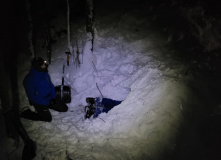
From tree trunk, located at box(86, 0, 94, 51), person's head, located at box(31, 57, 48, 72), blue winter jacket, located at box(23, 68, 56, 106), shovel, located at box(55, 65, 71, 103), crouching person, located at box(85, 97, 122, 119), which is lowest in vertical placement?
crouching person, located at box(85, 97, 122, 119)

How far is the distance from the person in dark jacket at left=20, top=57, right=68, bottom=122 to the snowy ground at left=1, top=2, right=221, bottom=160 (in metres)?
0.24

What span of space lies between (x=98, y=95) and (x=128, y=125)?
207 centimetres

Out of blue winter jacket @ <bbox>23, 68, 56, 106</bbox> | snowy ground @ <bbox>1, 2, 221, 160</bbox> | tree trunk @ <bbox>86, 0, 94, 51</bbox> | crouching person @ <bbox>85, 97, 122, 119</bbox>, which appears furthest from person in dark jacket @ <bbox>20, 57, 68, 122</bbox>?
tree trunk @ <bbox>86, 0, 94, 51</bbox>

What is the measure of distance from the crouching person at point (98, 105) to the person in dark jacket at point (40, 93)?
89 centimetres

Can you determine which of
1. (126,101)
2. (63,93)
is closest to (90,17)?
(63,93)

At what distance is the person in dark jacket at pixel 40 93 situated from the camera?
16.3 feet

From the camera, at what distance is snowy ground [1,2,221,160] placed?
4.61m

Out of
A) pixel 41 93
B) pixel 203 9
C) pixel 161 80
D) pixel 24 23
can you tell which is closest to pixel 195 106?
pixel 161 80

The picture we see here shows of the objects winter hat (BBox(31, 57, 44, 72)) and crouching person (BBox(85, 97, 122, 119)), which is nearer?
winter hat (BBox(31, 57, 44, 72))

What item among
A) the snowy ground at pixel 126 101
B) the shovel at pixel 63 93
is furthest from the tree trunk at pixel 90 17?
the shovel at pixel 63 93

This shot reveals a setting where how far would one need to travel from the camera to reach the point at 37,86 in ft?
16.6

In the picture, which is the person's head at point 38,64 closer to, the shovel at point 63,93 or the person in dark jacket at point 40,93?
the person in dark jacket at point 40,93

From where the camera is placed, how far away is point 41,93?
17.1ft

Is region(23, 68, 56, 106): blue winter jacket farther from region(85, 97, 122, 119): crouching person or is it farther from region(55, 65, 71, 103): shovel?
region(85, 97, 122, 119): crouching person
